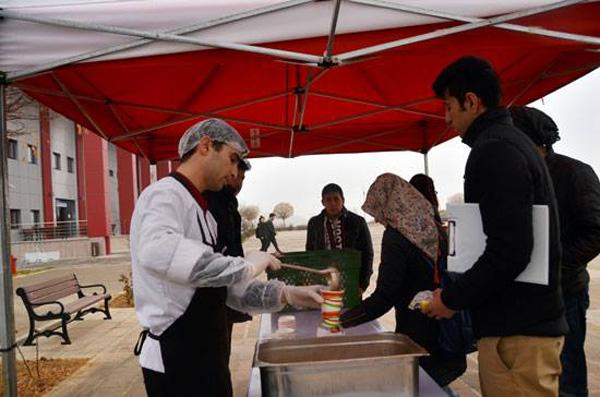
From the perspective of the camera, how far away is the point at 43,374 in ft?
17.9

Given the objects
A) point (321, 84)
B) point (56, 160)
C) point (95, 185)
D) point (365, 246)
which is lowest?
point (365, 246)

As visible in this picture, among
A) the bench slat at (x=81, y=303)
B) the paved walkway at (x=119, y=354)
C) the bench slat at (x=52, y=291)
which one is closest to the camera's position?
the paved walkway at (x=119, y=354)

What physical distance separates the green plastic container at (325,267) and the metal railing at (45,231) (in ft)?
77.4

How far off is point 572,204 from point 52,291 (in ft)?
22.4

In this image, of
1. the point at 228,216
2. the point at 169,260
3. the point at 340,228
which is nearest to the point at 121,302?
the point at 340,228

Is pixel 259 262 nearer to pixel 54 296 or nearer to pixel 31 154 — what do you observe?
pixel 54 296

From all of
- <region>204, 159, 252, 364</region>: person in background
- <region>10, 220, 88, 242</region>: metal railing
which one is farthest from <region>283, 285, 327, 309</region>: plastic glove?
<region>10, 220, 88, 242</region>: metal railing

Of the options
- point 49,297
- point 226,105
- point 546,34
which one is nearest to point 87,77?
point 226,105

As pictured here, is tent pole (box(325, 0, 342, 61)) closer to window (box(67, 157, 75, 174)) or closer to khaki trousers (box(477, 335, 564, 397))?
khaki trousers (box(477, 335, 564, 397))

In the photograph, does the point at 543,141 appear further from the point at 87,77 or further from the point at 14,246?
the point at 14,246

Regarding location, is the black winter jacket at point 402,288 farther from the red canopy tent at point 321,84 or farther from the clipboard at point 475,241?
the red canopy tent at point 321,84

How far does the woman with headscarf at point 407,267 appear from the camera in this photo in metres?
2.59

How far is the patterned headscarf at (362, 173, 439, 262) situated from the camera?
2588 millimetres

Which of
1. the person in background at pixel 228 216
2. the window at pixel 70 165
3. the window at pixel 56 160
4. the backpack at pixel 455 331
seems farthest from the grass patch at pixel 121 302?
the window at pixel 70 165
